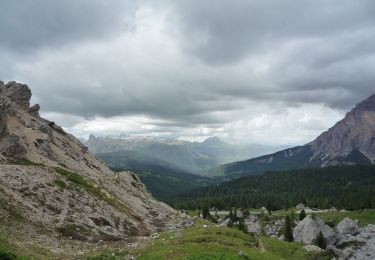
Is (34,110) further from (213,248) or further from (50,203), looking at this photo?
(213,248)

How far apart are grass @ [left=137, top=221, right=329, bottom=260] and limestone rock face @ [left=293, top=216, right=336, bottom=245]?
50.5 meters

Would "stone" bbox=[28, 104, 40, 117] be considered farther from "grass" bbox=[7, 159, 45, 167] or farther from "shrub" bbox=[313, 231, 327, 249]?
"shrub" bbox=[313, 231, 327, 249]

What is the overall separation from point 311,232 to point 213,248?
90.4m

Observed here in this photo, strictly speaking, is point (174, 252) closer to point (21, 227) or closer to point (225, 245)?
point (225, 245)

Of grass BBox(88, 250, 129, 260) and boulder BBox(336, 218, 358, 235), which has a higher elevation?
grass BBox(88, 250, 129, 260)

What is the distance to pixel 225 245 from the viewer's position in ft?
220

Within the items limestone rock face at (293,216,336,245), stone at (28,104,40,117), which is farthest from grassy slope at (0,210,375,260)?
stone at (28,104,40,117)

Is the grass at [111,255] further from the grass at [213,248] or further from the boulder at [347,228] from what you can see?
the boulder at [347,228]

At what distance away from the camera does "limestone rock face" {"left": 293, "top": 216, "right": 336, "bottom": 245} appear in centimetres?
13875

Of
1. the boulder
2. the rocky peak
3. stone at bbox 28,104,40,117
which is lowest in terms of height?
the boulder

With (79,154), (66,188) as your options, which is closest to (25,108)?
(79,154)

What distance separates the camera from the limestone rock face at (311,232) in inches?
5463

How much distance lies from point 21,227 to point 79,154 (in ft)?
280

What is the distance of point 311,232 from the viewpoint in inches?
5527
